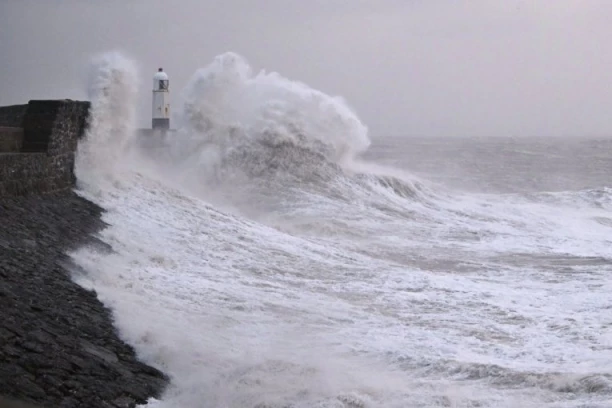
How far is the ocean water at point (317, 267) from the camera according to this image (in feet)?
20.1

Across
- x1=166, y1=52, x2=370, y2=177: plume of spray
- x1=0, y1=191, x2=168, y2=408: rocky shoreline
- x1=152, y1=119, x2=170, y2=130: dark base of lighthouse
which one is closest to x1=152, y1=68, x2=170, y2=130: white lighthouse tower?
x1=152, y1=119, x2=170, y2=130: dark base of lighthouse

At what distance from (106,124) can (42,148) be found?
2.83m

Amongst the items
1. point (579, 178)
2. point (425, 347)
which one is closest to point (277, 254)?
point (425, 347)

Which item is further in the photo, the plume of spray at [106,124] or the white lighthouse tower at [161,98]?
the white lighthouse tower at [161,98]

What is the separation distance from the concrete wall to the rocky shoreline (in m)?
1.01

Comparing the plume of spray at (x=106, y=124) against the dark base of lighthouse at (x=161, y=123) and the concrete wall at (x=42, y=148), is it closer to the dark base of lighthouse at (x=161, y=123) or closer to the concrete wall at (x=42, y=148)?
the concrete wall at (x=42, y=148)

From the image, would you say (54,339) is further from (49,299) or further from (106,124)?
(106,124)

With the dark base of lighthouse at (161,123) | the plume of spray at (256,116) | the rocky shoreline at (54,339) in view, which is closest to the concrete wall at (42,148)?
the rocky shoreline at (54,339)

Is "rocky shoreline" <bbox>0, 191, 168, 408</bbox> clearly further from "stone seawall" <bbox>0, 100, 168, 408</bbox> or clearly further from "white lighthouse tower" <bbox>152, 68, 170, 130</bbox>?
"white lighthouse tower" <bbox>152, 68, 170, 130</bbox>

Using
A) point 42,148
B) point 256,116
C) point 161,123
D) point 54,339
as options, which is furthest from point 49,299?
point 161,123

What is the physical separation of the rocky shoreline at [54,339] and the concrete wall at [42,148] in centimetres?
101

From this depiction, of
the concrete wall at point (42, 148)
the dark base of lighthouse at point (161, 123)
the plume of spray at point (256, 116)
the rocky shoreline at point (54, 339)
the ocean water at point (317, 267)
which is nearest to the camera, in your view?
the rocky shoreline at point (54, 339)

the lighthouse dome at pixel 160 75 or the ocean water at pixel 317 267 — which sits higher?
the lighthouse dome at pixel 160 75

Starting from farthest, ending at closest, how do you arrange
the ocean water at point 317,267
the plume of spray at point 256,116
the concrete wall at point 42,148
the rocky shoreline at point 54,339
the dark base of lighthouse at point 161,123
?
the dark base of lighthouse at point 161,123 → the plume of spray at point 256,116 → the concrete wall at point 42,148 → the ocean water at point 317,267 → the rocky shoreline at point 54,339
